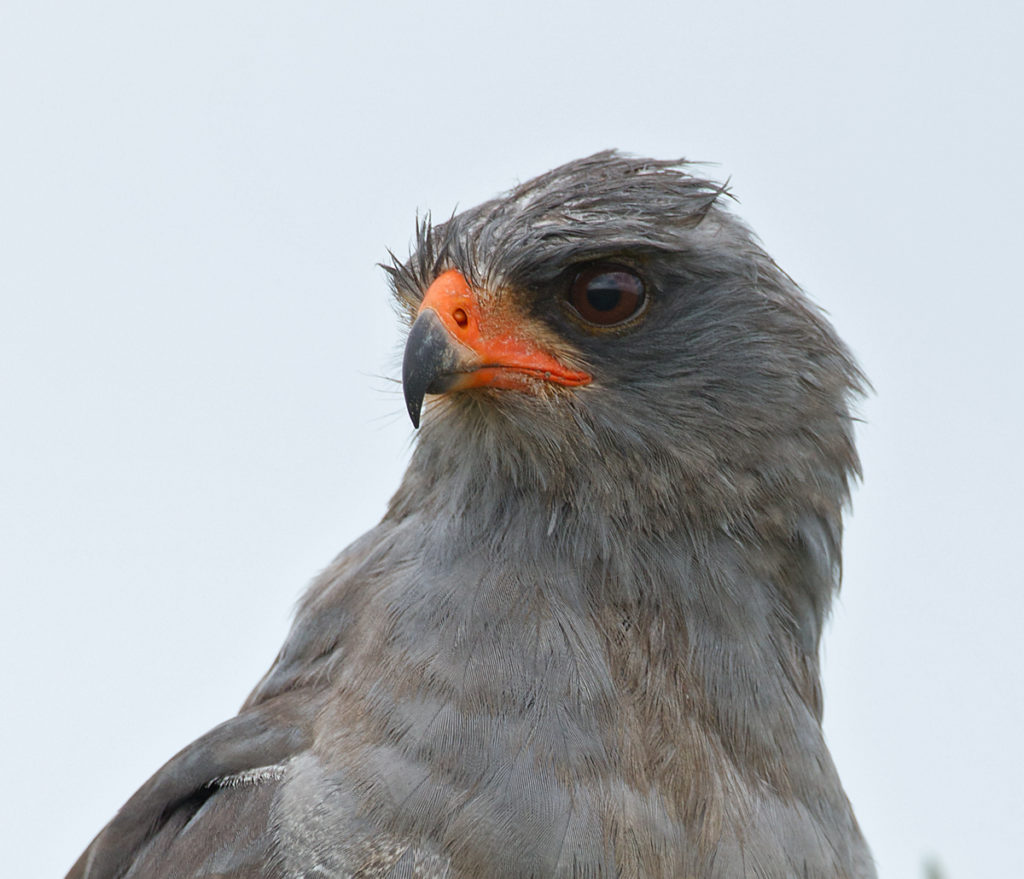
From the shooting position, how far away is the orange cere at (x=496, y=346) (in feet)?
15.8

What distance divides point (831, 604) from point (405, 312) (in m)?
1.99

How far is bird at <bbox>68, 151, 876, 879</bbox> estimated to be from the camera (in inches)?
167

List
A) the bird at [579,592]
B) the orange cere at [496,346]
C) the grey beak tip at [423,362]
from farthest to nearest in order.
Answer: the orange cere at [496,346] → the grey beak tip at [423,362] → the bird at [579,592]

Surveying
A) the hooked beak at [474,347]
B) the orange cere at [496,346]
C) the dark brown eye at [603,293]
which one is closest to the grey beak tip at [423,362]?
the hooked beak at [474,347]

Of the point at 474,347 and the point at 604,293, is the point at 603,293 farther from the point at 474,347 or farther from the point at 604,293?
the point at 474,347

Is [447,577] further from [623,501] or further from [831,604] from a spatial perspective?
[831,604]

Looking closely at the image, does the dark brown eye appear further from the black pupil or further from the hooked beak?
the hooked beak

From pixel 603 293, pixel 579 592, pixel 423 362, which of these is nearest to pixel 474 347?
pixel 423 362

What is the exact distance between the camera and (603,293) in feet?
16.0

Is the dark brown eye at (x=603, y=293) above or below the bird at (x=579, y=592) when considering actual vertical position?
above

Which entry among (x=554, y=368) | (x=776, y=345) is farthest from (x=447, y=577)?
(x=776, y=345)

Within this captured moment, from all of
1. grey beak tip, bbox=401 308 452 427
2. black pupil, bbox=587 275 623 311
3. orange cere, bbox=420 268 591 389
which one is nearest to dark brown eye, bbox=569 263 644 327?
black pupil, bbox=587 275 623 311

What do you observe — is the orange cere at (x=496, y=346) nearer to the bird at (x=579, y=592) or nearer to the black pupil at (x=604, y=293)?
the bird at (x=579, y=592)

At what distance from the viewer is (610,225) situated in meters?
4.84
